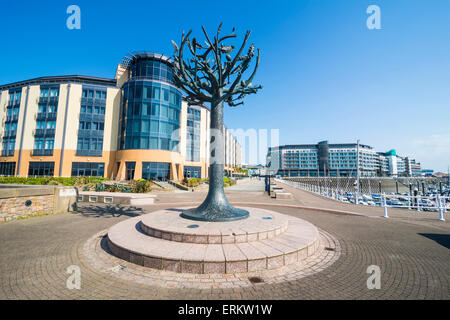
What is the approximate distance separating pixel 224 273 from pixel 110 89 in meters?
43.0

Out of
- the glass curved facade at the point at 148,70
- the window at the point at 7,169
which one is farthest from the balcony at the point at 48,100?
the glass curved facade at the point at 148,70

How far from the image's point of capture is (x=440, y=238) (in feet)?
20.9

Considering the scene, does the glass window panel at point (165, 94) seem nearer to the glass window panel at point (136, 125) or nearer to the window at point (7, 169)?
the glass window panel at point (136, 125)

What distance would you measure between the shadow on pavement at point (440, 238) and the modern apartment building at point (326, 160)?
119m

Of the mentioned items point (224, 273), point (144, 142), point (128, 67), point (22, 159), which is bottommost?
point (224, 273)

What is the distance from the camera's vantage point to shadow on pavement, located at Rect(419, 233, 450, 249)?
5824 millimetres

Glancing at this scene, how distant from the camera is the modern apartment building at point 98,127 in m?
33.3

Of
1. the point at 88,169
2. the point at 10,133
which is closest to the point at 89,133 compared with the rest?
the point at 88,169

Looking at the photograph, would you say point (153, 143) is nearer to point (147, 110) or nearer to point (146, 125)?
point (146, 125)

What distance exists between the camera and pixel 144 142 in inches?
1308

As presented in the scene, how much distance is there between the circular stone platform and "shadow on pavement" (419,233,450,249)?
393 centimetres

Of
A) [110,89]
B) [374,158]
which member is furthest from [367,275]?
[374,158]

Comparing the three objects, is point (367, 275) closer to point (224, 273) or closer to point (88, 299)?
point (224, 273)
